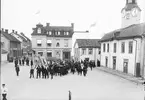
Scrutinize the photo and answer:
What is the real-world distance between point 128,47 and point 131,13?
297 inches

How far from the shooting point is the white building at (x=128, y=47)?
18.6m

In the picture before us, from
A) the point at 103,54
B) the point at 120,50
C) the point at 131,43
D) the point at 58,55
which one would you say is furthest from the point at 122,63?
→ the point at 58,55

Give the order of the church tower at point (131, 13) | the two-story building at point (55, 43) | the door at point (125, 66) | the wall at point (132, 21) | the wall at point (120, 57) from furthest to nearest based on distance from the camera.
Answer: the two-story building at point (55, 43), the wall at point (132, 21), the church tower at point (131, 13), the door at point (125, 66), the wall at point (120, 57)

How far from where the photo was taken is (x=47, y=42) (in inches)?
→ 1815

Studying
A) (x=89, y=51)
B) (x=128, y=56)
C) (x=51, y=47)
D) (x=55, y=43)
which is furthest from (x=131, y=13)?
(x=51, y=47)

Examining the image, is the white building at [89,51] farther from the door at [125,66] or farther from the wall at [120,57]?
the door at [125,66]

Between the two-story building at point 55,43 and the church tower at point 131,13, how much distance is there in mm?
23495

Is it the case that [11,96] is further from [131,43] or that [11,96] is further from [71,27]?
[71,27]

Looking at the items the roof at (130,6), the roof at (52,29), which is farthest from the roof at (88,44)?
the roof at (130,6)

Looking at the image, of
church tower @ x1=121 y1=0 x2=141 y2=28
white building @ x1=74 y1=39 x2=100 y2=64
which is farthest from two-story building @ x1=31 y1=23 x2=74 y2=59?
church tower @ x1=121 y1=0 x2=141 y2=28

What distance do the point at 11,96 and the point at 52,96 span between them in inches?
114

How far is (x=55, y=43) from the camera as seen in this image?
153 feet

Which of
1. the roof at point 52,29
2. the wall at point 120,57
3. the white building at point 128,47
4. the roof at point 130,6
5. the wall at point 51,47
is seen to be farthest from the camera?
the wall at point 51,47

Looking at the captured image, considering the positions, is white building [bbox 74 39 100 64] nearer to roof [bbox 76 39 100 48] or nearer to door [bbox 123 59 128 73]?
roof [bbox 76 39 100 48]
